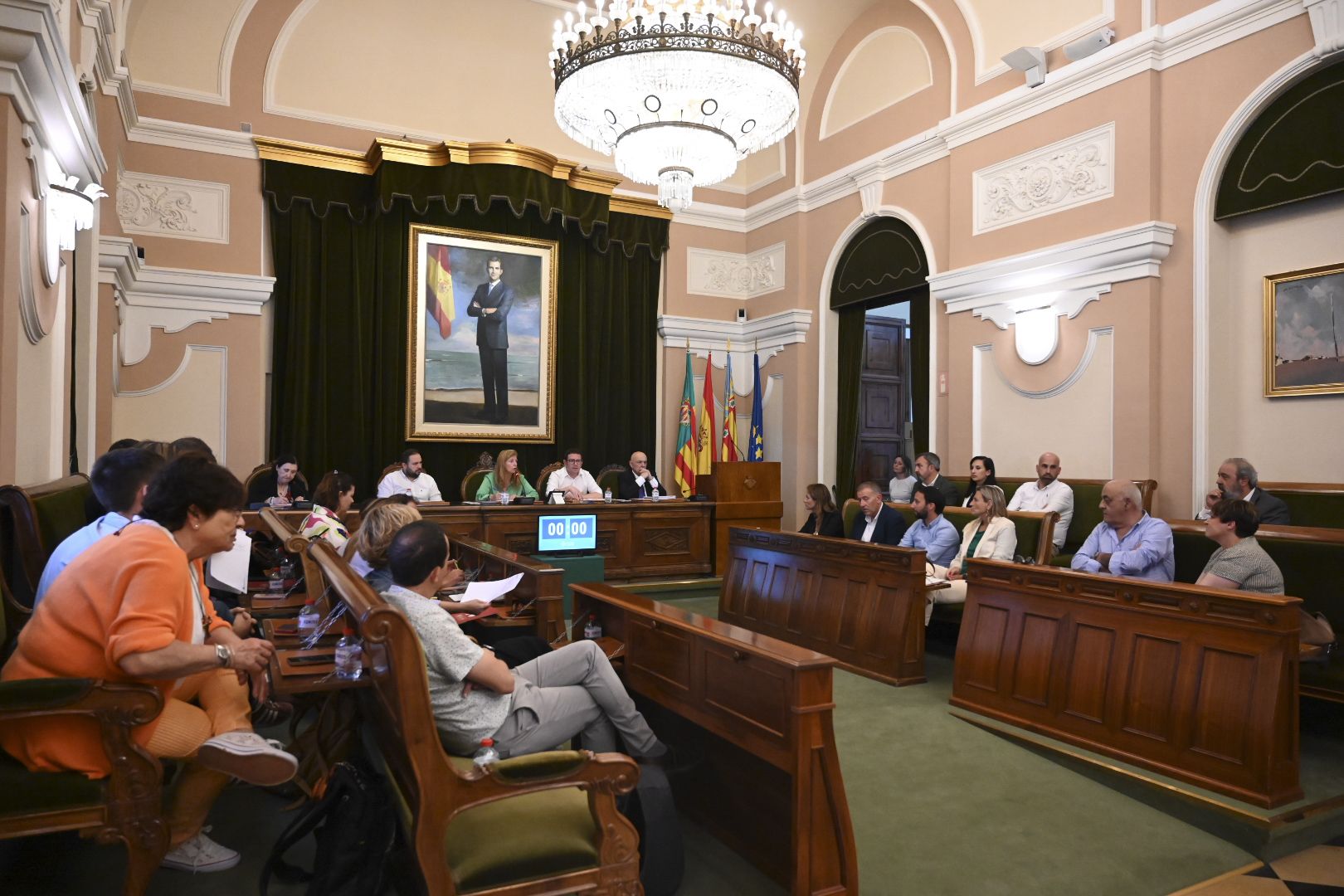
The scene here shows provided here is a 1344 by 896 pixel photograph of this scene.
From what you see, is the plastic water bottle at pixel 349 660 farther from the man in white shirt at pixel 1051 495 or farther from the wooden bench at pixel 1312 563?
the man in white shirt at pixel 1051 495

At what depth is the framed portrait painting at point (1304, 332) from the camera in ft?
17.7

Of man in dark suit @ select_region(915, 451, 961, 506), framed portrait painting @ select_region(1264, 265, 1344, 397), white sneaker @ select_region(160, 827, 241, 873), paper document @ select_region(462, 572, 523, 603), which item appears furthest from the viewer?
man in dark suit @ select_region(915, 451, 961, 506)

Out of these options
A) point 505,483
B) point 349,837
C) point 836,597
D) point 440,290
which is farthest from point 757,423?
point 349,837

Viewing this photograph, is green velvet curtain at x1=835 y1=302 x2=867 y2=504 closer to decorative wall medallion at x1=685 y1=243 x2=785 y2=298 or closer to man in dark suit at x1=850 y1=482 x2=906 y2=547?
decorative wall medallion at x1=685 y1=243 x2=785 y2=298

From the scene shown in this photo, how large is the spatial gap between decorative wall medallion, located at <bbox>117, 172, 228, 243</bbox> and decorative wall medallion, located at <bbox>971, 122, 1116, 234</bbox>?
7.20 meters

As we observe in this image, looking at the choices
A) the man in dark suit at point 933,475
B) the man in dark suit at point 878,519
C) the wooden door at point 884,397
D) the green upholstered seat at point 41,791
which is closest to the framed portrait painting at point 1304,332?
the man in dark suit at point 933,475

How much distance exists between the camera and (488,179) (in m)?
8.77

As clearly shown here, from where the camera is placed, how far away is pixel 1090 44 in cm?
639

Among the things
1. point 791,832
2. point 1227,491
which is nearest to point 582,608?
point 791,832

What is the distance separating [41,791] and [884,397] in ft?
33.2

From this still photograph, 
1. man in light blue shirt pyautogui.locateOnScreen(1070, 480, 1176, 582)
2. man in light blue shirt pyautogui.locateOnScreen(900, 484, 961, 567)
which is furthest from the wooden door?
man in light blue shirt pyautogui.locateOnScreen(1070, 480, 1176, 582)

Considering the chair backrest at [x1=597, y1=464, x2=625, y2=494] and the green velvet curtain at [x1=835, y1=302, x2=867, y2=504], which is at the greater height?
the green velvet curtain at [x1=835, y1=302, x2=867, y2=504]

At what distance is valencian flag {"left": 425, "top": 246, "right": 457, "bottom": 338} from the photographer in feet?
29.8

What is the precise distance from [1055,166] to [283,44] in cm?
748
